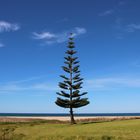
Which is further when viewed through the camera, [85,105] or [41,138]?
[85,105]

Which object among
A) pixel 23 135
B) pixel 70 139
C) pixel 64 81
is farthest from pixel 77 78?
pixel 70 139

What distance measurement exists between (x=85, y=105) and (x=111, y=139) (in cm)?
2716

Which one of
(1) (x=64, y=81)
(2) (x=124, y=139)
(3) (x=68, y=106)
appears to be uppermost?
(1) (x=64, y=81)

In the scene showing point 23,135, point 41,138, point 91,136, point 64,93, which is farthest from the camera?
point 64,93

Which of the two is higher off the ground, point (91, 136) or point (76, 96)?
point (76, 96)

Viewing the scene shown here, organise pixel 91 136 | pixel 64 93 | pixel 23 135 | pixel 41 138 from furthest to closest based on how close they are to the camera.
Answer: pixel 64 93, pixel 23 135, pixel 41 138, pixel 91 136

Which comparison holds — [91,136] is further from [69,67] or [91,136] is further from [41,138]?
[69,67]

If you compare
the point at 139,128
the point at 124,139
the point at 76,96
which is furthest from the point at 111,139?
the point at 76,96

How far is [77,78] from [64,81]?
7.21 ft

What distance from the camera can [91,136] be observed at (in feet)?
106

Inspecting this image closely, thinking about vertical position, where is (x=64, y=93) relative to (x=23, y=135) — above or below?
above

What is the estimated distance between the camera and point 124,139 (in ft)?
97.7

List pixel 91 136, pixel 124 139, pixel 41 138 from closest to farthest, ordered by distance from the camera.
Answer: pixel 124 139 < pixel 91 136 < pixel 41 138

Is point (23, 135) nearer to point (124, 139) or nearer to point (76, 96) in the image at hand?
point (124, 139)
